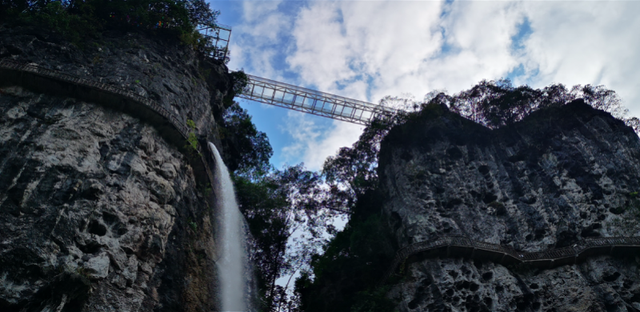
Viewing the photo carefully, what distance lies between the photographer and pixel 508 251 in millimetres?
18562

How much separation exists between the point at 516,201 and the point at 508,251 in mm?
3670

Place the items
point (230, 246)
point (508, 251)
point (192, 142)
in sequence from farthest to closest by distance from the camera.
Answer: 1. point (230, 246)
2. point (508, 251)
3. point (192, 142)

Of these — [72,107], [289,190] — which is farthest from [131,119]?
[289,190]

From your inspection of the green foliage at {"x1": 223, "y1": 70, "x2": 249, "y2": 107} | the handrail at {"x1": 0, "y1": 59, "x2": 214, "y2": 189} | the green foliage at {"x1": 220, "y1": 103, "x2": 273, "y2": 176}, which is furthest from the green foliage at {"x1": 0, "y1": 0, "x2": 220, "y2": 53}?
the green foliage at {"x1": 220, "y1": 103, "x2": 273, "y2": 176}

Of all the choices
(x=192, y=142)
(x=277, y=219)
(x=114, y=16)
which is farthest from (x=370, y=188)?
(x=114, y=16)

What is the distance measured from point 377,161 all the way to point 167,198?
15235 millimetres

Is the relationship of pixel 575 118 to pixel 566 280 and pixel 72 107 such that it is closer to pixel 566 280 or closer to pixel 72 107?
pixel 566 280

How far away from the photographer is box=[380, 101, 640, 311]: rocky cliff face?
16922 millimetres

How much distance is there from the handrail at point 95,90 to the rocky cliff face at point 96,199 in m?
0.25

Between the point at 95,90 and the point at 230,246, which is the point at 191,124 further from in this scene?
the point at 230,246

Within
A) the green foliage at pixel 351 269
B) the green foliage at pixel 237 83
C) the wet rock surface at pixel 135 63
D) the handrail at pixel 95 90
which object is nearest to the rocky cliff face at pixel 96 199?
the wet rock surface at pixel 135 63

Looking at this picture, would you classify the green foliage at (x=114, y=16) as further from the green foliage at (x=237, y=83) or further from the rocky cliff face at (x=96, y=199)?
the green foliage at (x=237, y=83)

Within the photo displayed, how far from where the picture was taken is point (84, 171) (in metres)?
12.9

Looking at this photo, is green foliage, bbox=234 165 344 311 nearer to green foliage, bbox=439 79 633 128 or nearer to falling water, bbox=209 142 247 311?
falling water, bbox=209 142 247 311
